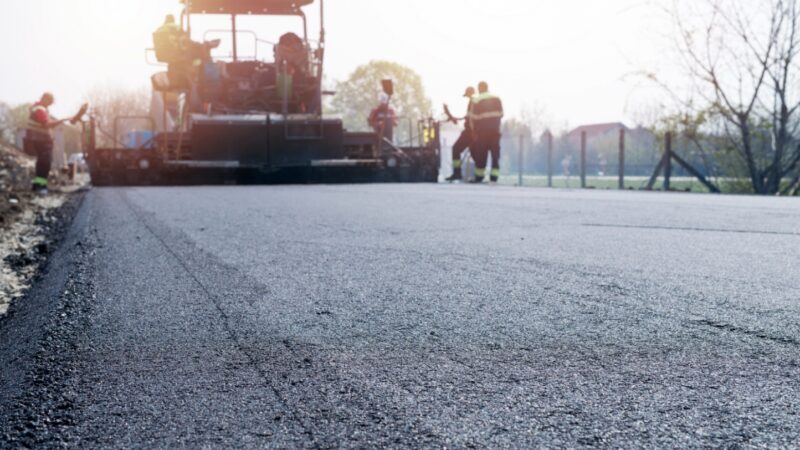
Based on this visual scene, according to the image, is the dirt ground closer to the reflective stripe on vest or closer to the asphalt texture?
the asphalt texture

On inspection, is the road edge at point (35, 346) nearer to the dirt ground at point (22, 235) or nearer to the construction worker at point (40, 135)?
the dirt ground at point (22, 235)

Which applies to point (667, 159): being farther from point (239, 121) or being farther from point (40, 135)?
point (40, 135)

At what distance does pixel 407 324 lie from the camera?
8.71 feet

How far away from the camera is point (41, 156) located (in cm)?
1338

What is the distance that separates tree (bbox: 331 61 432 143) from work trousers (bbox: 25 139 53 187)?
1441 inches

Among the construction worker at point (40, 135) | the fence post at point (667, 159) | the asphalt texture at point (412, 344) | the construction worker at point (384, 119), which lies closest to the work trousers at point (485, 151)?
the construction worker at point (384, 119)

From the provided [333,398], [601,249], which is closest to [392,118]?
[601,249]

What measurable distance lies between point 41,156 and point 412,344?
12.6 meters

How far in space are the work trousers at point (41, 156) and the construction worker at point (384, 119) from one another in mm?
6353

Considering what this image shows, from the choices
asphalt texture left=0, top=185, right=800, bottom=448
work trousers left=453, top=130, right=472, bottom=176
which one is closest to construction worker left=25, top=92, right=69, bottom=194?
work trousers left=453, top=130, right=472, bottom=176

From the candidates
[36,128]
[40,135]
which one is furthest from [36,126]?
[40,135]

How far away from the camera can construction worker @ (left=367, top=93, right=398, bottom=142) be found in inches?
678

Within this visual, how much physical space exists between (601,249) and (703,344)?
2.14 m

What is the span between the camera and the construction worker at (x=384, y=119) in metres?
17.2
